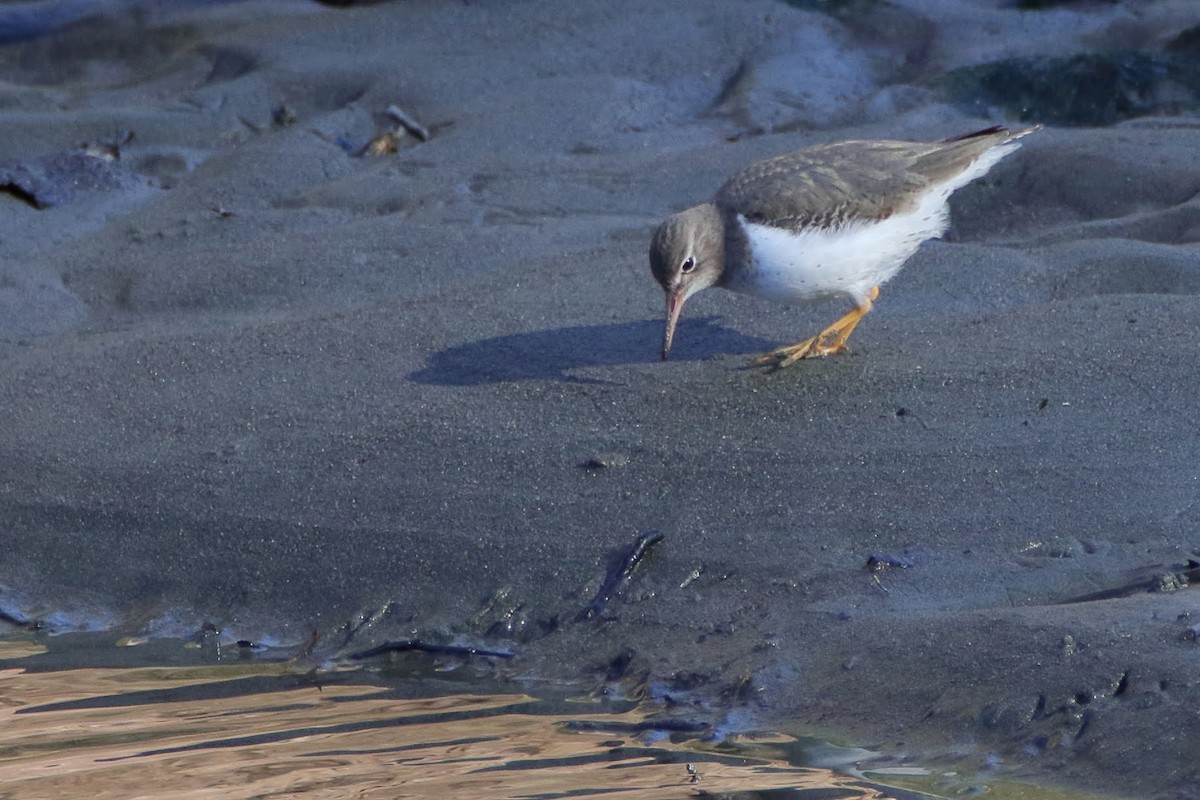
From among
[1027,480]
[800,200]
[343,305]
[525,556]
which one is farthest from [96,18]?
[1027,480]

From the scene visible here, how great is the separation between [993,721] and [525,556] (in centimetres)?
165

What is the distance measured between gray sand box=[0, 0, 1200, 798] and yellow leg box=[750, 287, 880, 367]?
14cm

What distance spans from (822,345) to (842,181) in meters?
0.68

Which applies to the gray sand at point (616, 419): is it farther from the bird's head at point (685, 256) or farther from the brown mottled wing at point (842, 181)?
the brown mottled wing at point (842, 181)

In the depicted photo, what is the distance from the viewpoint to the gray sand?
13.8 feet

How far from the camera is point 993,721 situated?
3.85 m

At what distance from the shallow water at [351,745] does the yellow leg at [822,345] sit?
7.00ft

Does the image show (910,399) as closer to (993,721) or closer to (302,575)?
(993,721)

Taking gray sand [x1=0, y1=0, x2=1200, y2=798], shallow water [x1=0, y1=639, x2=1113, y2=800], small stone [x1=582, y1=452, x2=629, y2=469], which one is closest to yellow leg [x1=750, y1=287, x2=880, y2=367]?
gray sand [x1=0, y1=0, x2=1200, y2=798]

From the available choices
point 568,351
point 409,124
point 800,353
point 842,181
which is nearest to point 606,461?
point 568,351

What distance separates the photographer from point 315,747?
4090 millimetres

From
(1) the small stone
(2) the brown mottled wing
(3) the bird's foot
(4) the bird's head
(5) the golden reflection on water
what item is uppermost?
(2) the brown mottled wing

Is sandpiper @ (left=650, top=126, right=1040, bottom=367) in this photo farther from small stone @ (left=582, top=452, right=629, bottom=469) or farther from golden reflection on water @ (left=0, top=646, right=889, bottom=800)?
golden reflection on water @ (left=0, top=646, right=889, bottom=800)

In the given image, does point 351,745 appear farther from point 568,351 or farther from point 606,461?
point 568,351
